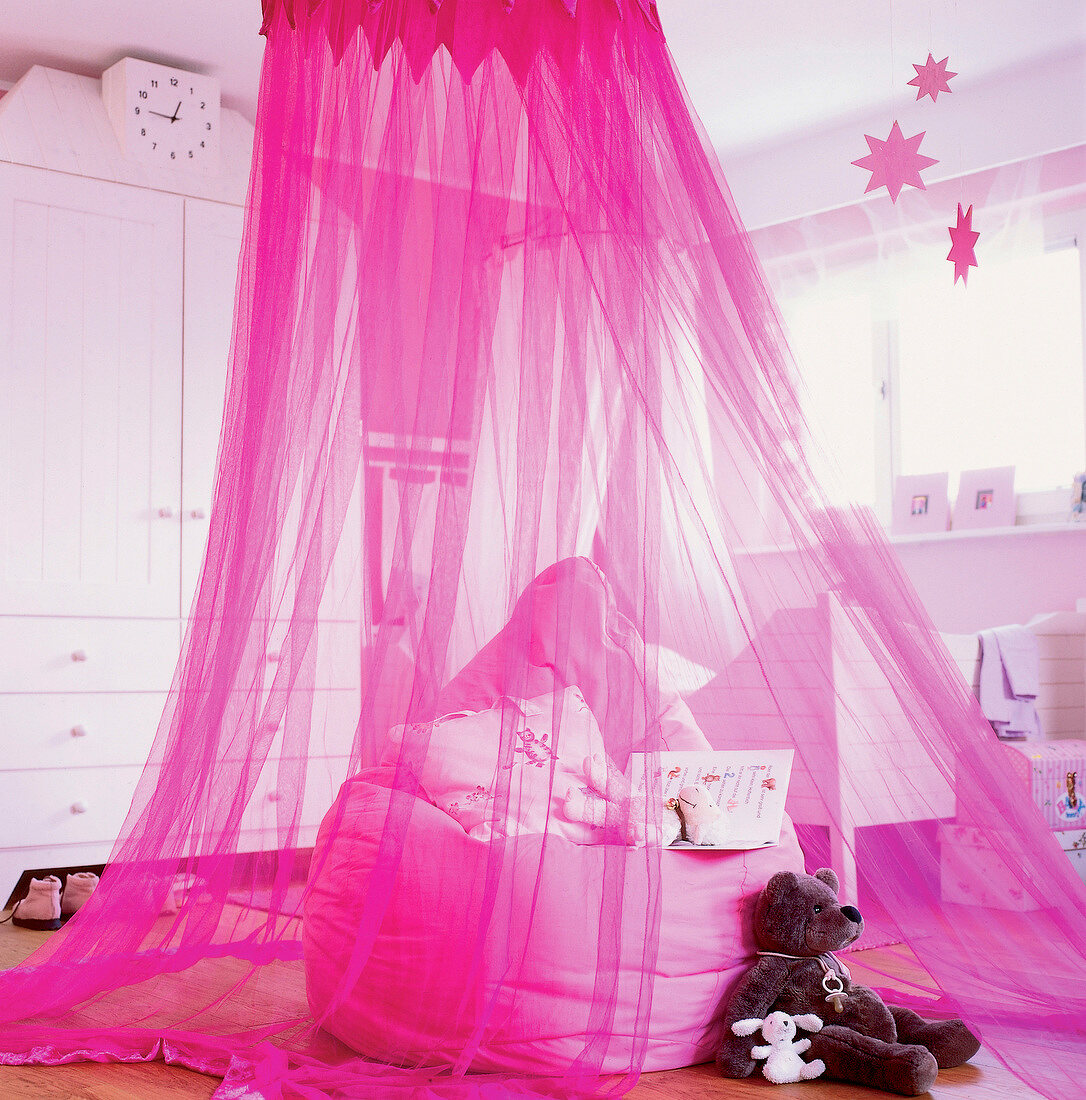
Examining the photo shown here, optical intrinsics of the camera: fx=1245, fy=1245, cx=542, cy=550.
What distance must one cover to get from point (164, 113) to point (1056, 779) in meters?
A: 3.16

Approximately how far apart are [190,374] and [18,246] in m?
0.58

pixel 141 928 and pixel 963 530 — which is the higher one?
pixel 963 530

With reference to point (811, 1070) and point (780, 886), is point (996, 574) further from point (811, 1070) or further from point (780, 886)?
point (811, 1070)

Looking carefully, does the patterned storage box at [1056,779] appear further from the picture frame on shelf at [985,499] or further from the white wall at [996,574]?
the picture frame on shelf at [985,499]

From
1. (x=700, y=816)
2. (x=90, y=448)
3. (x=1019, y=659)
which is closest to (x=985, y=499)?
(x=1019, y=659)

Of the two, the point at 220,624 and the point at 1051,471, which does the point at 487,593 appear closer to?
the point at 220,624

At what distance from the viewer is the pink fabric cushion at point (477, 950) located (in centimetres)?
178

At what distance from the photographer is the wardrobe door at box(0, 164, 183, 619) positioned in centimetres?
346

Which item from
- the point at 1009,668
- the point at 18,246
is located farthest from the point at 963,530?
the point at 18,246

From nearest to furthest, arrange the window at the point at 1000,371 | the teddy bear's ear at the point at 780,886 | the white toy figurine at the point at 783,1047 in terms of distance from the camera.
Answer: the white toy figurine at the point at 783,1047
the teddy bear's ear at the point at 780,886
the window at the point at 1000,371

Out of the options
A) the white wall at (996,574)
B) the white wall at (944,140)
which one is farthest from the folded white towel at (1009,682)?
the white wall at (944,140)

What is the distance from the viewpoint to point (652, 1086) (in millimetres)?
1928

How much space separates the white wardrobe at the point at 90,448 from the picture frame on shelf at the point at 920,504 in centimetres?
225

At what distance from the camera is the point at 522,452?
1.83 metres
